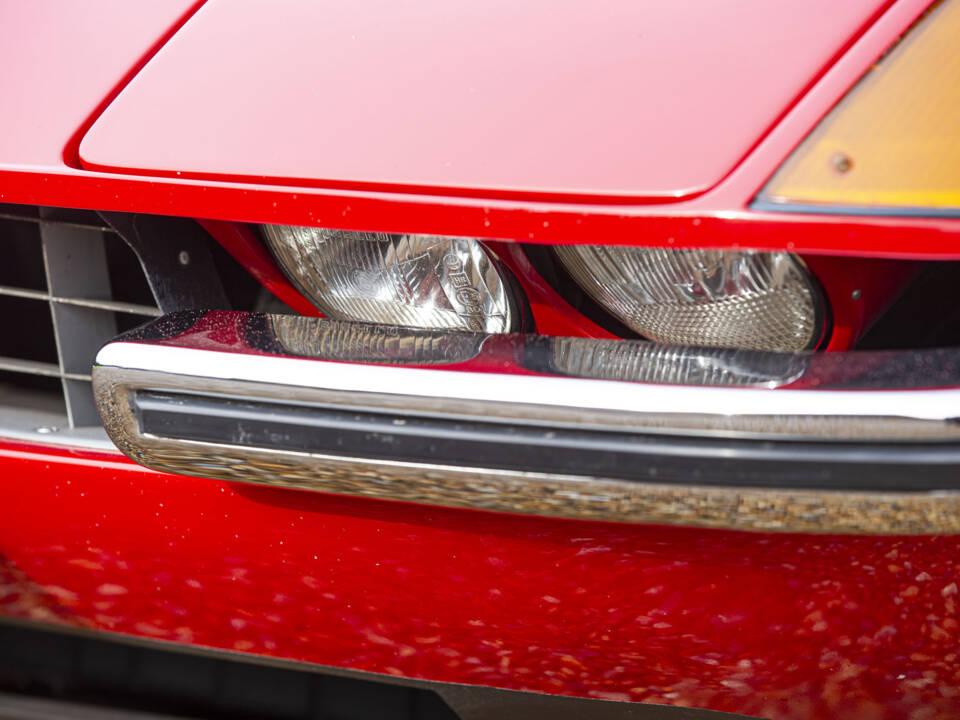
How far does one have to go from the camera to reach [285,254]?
98 centimetres

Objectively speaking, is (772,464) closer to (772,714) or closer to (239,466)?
(772,714)

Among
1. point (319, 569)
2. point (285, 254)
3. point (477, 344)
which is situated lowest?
point (319, 569)

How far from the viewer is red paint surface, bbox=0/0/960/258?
75 cm

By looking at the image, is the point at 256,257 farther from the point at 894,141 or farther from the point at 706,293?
the point at 894,141

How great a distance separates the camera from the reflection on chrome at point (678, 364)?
2.62 feet

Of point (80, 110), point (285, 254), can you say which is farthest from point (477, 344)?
point (80, 110)

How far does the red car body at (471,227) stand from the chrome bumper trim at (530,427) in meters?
0.09

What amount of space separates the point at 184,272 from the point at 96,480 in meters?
0.26

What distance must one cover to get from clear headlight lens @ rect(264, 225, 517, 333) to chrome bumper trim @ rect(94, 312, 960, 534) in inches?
3.0

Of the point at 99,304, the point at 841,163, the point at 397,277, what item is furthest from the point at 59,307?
Answer: the point at 841,163

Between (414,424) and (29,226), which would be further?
(29,226)

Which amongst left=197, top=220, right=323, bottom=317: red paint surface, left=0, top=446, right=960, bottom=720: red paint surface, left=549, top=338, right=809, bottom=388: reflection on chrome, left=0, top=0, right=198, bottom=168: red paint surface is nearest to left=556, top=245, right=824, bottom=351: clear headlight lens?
left=549, top=338, right=809, bottom=388: reflection on chrome

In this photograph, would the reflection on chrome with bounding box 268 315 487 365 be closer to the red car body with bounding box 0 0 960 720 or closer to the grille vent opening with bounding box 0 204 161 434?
the red car body with bounding box 0 0 960 720

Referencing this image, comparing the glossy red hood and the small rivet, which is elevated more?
the glossy red hood
